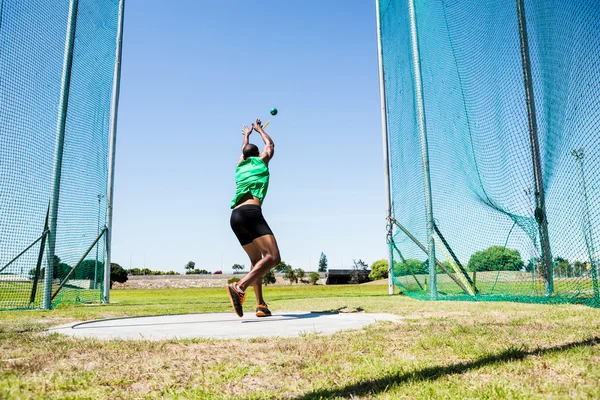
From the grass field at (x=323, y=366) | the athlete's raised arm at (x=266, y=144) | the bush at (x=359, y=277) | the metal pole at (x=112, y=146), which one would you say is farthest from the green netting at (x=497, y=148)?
the bush at (x=359, y=277)

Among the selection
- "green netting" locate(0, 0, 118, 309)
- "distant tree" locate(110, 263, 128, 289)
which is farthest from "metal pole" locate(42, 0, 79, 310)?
"distant tree" locate(110, 263, 128, 289)

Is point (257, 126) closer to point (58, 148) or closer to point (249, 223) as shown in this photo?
point (249, 223)

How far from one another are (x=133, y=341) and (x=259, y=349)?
40.0 inches

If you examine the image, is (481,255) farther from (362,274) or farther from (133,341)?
(362,274)

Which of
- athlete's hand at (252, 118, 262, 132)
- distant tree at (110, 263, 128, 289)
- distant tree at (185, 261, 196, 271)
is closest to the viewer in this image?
athlete's hand at (252, 118, 262, 132)

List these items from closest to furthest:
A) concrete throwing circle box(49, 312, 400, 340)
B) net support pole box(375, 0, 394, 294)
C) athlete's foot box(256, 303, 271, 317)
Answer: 1. concrete throwing circle box(49, 312, 400, 340)
2. athlete's foot box(256, 303, 271, 317)
3. net support pole box(375, 0, 394, 294)

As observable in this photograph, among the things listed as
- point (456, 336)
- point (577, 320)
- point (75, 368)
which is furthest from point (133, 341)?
point (577, 320)

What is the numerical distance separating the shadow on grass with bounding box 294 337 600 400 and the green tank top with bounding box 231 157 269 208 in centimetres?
322

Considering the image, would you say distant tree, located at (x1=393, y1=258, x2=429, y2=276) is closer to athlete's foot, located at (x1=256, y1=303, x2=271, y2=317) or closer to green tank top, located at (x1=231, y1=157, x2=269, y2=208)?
athlete's foot, located at (x1=256, y1=303, x2=271, y2=317)

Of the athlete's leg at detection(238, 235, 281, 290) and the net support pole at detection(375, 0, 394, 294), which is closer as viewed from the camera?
the athlete's leg at detection(238, 235, 281, 290)

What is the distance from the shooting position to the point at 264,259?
4.91 meters

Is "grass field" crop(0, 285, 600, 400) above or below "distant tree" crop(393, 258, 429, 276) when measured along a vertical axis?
below

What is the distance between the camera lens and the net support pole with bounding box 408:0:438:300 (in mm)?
8273

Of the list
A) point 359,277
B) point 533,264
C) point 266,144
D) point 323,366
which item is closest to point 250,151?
point 266,144
